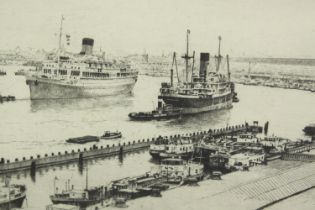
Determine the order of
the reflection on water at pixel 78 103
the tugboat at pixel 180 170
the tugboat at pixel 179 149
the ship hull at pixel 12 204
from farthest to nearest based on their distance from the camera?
the reflection on water at pixel 78 103 < the tugboat at pixel 179 149 < the tugboat at pixel 180 170 < the ship hull at pixel 12 204

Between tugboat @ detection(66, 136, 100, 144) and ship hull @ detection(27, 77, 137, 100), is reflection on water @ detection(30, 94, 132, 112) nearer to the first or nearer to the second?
ship hull @ detection(27, 77, 137, 100)

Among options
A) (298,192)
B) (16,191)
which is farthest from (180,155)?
(16,191)

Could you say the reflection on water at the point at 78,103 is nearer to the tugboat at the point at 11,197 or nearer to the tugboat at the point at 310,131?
the tugboat at the point at 310,131

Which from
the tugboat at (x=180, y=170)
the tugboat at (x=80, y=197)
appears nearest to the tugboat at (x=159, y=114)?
the tugboat at (x=180, y=170)

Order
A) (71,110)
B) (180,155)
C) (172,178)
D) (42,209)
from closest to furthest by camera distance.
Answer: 1. (42,209)
2. (172,178)
3. (180,155)
4. (71,110)

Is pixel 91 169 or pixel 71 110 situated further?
pixel 71 110

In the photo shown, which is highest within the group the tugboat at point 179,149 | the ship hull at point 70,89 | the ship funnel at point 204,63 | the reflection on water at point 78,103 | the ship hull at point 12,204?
the ship funnel at point 204,63

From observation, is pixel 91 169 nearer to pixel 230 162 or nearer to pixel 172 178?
pixel 172 178
